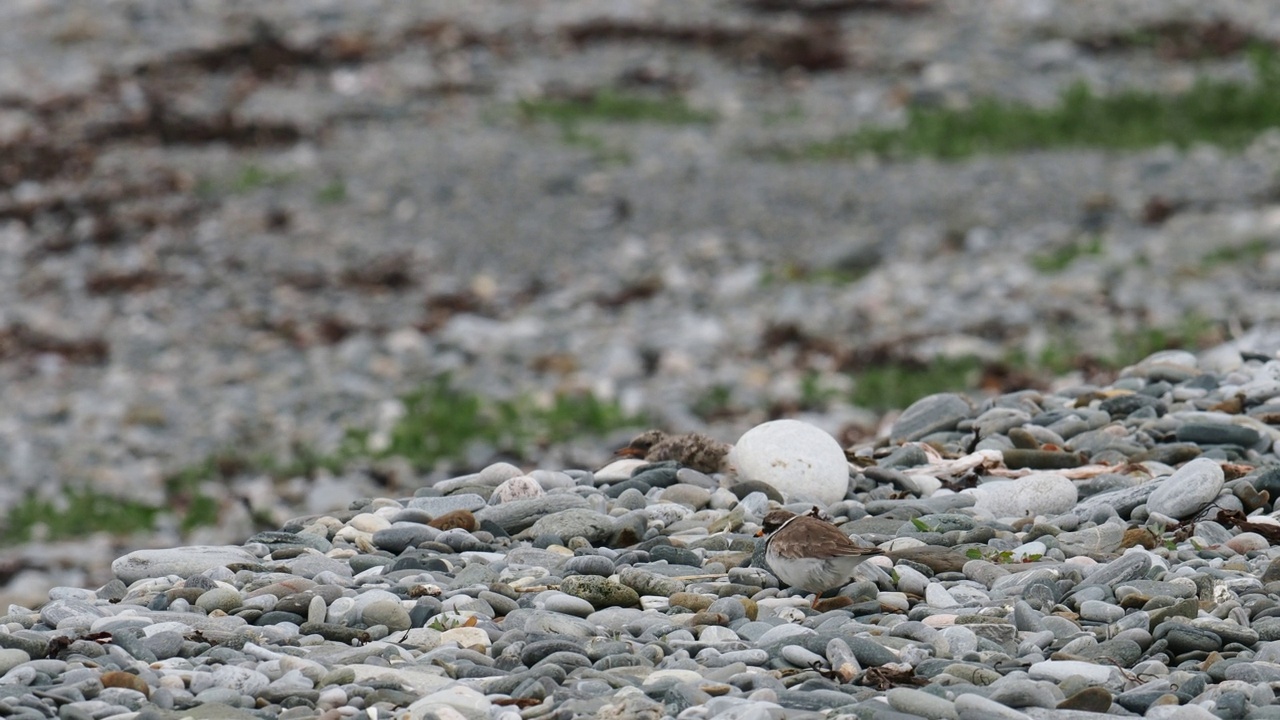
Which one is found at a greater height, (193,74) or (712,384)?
(193,74)

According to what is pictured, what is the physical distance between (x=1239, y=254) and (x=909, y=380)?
153 inches

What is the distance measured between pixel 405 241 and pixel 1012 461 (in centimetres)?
1074

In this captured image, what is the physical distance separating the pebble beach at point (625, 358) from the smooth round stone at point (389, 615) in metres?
0.01

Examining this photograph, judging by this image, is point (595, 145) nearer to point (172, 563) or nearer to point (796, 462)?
point (796, 462)

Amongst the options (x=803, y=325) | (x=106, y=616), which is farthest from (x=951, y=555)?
(x=803, y=325)

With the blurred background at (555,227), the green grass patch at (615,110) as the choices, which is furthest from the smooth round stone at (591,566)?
the green grass patch at (615,110)

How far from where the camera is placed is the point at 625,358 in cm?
1171

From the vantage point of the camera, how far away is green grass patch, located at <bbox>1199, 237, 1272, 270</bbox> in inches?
494

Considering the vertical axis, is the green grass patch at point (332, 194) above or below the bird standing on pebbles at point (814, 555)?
above

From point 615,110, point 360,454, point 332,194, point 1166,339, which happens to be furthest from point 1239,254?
point 332,194

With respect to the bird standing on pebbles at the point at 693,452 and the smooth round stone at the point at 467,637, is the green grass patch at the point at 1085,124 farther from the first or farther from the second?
the smooth round stone at the point at 467,637

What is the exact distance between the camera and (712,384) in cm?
1119

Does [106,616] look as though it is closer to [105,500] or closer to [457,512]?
[457,512]

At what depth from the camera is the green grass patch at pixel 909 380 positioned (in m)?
10.4
